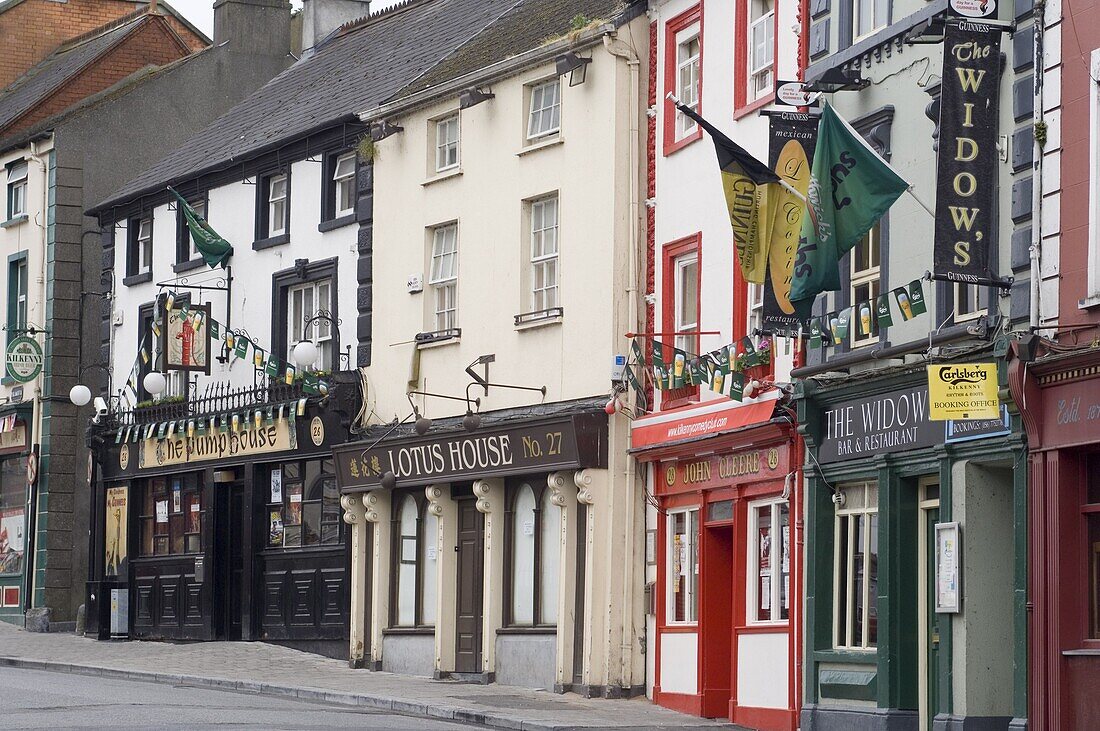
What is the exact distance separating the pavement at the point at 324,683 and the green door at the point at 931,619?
289cm

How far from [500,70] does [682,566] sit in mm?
7119

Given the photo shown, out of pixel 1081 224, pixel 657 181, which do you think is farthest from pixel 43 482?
pixel 1081 224

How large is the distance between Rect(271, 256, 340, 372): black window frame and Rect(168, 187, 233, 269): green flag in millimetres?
1410

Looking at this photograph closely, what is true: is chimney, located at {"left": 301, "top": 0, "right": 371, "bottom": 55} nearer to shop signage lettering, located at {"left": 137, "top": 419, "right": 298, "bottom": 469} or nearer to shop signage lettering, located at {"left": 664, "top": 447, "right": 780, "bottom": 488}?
shop signage lettering, located at {"left": 137, "top": 419, "right": 298, "bottom": 469}

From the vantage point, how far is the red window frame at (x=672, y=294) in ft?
74.7

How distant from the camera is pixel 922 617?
18.3m

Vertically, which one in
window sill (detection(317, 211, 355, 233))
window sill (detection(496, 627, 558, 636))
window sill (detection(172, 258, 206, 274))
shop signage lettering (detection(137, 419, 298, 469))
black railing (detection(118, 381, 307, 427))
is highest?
window sill (detection(317, 211, 355, 233))

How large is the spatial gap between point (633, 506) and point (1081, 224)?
904cm

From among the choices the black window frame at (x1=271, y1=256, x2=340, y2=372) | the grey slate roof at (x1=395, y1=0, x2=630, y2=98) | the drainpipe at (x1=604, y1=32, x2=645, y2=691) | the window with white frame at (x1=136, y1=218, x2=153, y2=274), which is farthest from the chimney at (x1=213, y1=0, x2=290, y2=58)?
the drainpipe at (x1=604, y1=32, x2=645, y2=691)

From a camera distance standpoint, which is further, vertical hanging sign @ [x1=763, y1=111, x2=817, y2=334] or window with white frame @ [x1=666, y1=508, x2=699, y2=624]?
window with white frame @ [x1=666, y1=508, x2=699, y2=624]

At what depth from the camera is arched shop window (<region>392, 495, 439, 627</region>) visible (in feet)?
90.4

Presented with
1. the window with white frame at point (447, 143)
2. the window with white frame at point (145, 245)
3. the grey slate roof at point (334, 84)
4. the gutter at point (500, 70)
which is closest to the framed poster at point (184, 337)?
the grey slate roof at point (334, 84)

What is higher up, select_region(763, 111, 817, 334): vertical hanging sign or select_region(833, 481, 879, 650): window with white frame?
select_region(763, 111, 817, 334): vertical hanging sign

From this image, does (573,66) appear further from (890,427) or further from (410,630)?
(410,630)
